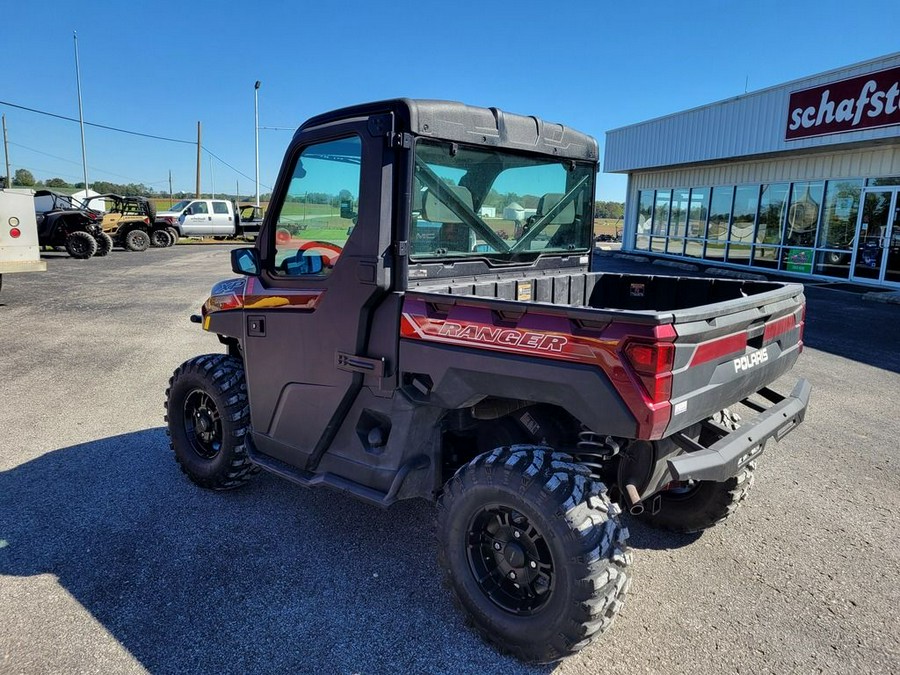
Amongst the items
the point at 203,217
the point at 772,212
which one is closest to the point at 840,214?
the point at 772,212

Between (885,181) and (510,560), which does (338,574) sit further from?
(885,181)

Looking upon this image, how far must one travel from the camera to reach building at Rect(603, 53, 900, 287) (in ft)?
46.3

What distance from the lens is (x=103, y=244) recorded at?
70.4ft

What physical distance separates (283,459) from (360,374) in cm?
88

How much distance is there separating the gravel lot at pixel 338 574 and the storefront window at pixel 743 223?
14481 millimetres

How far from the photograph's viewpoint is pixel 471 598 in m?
2.70

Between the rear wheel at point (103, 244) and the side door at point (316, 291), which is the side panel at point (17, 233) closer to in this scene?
the side door at point (316, 291)

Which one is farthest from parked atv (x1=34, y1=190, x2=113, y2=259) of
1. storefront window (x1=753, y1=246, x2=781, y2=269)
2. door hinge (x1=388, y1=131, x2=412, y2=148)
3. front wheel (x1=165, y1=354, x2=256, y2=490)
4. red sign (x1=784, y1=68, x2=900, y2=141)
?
red sign (x1=784, y1=68, x2=900, y2=141)

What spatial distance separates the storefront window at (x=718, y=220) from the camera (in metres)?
19.5

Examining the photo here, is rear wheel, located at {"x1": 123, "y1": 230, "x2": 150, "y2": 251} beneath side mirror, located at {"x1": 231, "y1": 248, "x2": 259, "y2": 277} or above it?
beneath

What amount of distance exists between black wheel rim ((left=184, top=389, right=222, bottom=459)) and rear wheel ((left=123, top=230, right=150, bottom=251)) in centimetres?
2249

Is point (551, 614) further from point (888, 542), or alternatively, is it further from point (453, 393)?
point (888, 542)

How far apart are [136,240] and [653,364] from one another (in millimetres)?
25471

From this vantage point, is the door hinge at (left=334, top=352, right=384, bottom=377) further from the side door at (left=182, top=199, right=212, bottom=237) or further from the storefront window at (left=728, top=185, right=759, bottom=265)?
the side door at (left=182, top=199, right=212, bottom=237)
